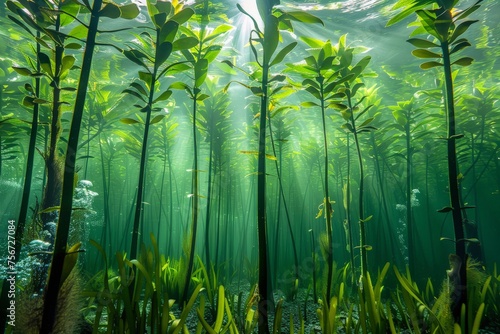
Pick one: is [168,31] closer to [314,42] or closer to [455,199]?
[314,42]

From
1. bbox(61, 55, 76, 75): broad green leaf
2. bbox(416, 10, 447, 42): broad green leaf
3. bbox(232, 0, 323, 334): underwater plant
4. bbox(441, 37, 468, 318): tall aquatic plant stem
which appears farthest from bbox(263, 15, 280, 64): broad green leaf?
bbox(61, 55, 76, 75): broad green leaf

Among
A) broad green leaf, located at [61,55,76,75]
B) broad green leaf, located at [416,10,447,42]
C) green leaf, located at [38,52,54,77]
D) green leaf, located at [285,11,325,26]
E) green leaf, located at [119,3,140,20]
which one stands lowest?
green leaf, located at [38,52,54,77]

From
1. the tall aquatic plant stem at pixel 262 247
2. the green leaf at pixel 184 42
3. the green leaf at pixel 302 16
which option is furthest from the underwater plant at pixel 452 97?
the green leaf at pixel 184 42

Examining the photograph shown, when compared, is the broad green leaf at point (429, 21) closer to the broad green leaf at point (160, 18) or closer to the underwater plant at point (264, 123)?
the underwater plant at point (264, 123)

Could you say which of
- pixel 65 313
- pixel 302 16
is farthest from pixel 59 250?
pixel 302 16

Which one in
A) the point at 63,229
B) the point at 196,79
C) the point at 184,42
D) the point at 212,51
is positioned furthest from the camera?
the point at 212,51

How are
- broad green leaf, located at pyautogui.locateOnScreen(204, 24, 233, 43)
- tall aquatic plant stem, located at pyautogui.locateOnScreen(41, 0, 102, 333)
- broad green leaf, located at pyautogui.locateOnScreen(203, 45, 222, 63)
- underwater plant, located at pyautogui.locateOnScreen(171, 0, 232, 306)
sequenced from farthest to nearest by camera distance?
broad green leaf, located at pyautogui.locateOnScreen(204, 24, 233, 43) < broad green leaf, located at pyautogui.locateOnScreen(203, 45, 222, 63) < underwater plant, located at pyautogui.locateOnScreen(171, 0, 232, 306) < tall aquatic plant stem, located at pyautogui.locateOnScreen(41, 0, 102, 333)

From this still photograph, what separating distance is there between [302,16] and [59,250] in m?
2.54

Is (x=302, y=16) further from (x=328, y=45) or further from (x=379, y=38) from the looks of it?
(x=379, y=38)

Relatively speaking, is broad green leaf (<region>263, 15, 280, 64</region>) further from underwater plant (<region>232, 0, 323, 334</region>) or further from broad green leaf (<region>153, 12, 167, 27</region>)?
broad green leaf (<region>153, 12, 167, 27</region>)

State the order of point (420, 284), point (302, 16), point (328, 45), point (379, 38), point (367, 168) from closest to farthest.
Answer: point (302, 16) → point (328, 45) → point (420, 284) → point (379, 38) → point (367, 168)

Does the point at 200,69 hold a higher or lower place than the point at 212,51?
lower

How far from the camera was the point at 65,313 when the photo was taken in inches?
63.9

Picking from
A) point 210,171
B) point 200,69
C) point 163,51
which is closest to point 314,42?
point 200,69
